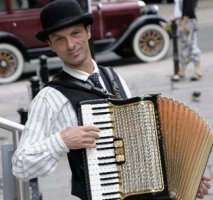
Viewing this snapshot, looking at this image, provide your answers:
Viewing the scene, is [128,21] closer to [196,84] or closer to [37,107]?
[196,84]

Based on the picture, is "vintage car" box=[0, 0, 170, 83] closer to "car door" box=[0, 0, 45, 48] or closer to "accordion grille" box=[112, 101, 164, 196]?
"car door" box=[0, 0, 45, 48]

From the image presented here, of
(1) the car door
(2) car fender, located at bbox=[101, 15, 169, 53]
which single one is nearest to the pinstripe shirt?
(1) the car door

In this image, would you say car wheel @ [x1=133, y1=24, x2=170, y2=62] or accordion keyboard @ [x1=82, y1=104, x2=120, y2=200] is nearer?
accordion keyboard @ [x1=82, y1=104, x2=120, y2=200]

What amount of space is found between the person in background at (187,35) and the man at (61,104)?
686cm

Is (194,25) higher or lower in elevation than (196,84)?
higher

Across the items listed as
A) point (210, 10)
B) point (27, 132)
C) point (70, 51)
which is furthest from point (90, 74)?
point (210, 10)

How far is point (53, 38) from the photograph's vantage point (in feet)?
9.39

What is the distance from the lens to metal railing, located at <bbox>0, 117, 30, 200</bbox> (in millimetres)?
4012

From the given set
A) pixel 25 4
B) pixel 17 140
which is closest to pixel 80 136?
pixel 17 140

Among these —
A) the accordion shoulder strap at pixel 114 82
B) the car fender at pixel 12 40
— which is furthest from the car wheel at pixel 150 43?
the accordion shoulder strap at pixel 114 82

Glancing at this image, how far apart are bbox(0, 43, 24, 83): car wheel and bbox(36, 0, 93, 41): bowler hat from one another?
28.5ft

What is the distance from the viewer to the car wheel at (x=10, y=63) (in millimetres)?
11461

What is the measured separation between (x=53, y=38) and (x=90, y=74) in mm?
236

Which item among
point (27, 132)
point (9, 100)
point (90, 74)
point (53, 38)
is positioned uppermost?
point (53, 38)
